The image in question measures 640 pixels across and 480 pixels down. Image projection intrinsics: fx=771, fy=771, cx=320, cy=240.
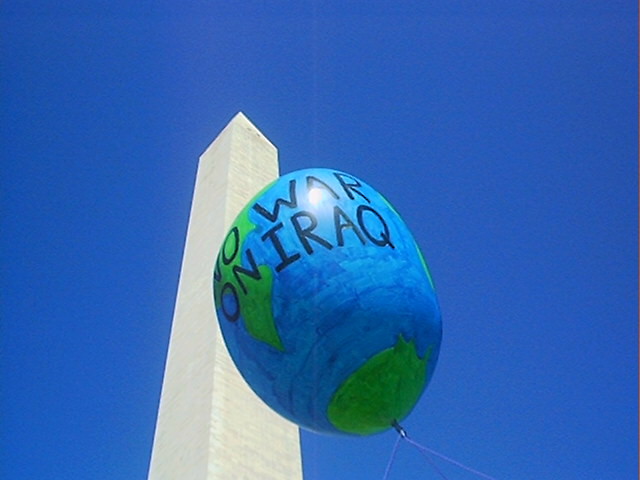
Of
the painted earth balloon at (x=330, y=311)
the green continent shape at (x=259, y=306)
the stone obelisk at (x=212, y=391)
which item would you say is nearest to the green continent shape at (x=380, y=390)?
the painted earth balloon at (x=330, y=311)

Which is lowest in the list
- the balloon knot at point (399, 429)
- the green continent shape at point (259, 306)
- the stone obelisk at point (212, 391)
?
the balloon knot at point (399, 429)

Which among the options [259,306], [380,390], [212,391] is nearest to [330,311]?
[259,306]

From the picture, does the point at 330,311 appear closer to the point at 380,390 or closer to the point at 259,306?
the point at 259,306

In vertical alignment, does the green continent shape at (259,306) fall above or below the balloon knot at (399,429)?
above

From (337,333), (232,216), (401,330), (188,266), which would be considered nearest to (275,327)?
(337,333)

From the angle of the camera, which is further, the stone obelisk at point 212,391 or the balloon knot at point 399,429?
the stone obelisk at point 212,391

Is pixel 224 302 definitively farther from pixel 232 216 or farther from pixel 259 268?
pixel 232 216

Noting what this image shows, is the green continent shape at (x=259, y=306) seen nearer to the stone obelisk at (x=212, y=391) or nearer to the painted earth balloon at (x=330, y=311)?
the painted earth balloon at (x=330, y=311)
